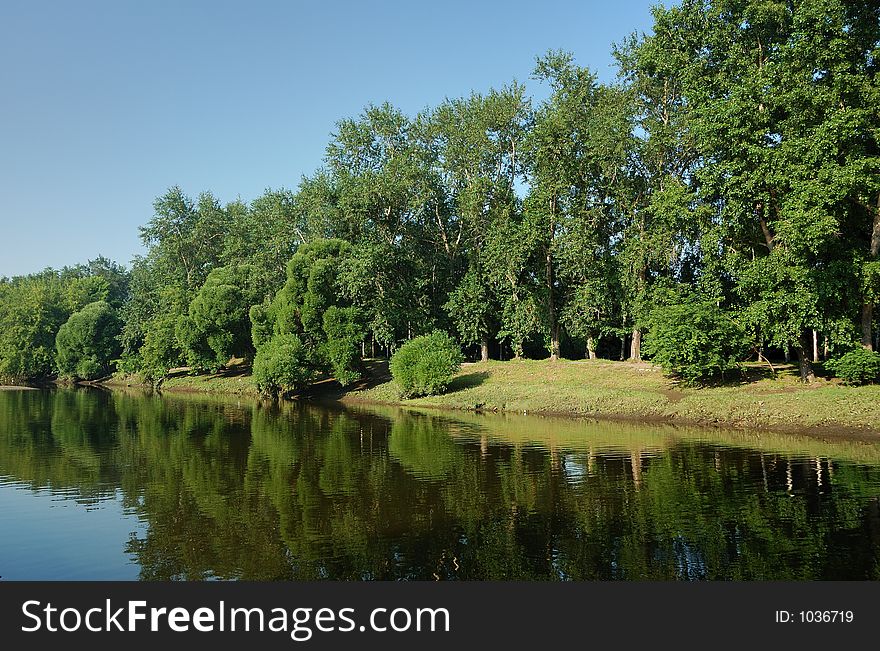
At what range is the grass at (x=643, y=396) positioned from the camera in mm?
31125

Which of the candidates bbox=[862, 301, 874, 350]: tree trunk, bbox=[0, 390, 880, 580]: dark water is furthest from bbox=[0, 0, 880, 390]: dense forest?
bbox=[0, 390, 880, 580]: dark water

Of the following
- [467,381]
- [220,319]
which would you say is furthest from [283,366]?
[220,319]

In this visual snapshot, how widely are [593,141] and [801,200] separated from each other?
17481 mm

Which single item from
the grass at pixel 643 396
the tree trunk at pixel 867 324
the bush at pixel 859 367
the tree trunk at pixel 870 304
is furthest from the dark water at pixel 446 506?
the tree trunk at pixel 870 304

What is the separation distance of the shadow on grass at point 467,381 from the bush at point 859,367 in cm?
2462

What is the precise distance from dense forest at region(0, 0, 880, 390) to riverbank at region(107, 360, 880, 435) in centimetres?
205

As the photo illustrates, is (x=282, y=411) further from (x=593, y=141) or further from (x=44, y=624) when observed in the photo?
(x=44, y=624)

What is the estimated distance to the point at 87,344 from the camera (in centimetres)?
8462

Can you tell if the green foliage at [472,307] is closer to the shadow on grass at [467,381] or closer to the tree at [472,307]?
the tree at [472,307]

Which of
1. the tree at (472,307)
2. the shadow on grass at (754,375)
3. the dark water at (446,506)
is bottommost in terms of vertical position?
the dark water at (446,506)

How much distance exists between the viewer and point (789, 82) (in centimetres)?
3334

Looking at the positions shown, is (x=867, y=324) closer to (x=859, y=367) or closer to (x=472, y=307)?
(x=859, y=367)

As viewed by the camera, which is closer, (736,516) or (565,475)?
(736,516)

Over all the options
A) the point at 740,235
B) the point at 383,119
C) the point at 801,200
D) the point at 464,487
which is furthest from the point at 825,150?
the point at 383,119
